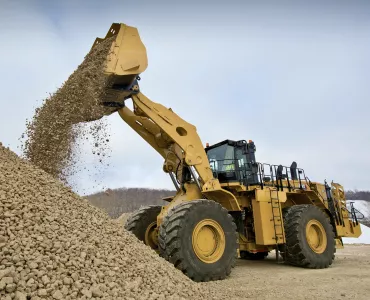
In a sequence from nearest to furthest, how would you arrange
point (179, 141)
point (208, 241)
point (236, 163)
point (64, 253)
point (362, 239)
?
point (64, 253), point (208, 241), point (179, 141), point (236, 163), point (362, 239)

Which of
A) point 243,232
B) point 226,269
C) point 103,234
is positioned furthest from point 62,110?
point 243,232

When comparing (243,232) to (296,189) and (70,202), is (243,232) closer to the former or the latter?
(296,189)

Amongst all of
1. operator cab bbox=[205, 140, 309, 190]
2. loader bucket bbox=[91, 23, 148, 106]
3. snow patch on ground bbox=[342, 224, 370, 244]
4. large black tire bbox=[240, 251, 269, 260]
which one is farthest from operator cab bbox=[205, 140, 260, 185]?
snow patch on ground bbox=[342, 224, 370, 244]

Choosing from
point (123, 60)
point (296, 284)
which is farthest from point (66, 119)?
point (296, 284)

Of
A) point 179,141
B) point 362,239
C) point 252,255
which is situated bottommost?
point 362,239

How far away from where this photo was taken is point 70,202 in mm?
5340

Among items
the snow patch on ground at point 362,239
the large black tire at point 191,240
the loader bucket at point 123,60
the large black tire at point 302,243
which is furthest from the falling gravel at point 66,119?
the snow patch on ground at point 362,239

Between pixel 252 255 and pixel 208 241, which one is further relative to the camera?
pixel 252 255

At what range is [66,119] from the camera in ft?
21.5

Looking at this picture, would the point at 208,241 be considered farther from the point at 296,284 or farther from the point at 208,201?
the point at 296,284

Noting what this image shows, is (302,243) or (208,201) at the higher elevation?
(208,201)

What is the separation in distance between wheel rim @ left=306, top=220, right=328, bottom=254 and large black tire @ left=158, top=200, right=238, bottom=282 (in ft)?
9.51

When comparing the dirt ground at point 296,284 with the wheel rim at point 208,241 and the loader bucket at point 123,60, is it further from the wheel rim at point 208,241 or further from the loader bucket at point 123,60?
the loader bucket at point 123,60

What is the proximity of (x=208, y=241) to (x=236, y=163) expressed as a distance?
101 inches
